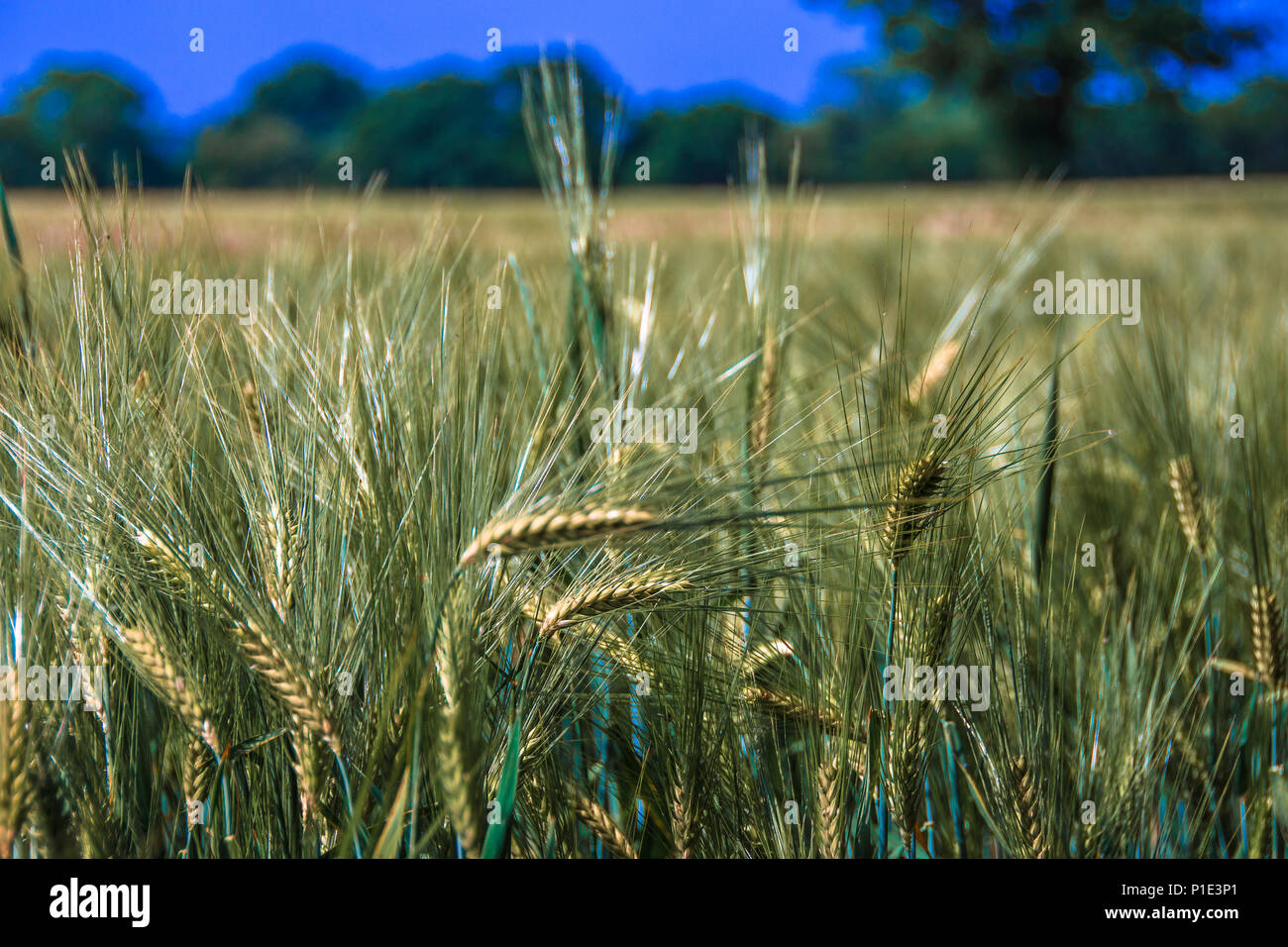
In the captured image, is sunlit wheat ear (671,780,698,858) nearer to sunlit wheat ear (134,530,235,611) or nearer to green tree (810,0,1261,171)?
sunlit wheat ear (134,530,235,611)

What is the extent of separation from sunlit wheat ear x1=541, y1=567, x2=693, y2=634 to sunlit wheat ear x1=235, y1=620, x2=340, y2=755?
16cm

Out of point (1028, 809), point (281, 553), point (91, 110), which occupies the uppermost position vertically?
point (91, 110)

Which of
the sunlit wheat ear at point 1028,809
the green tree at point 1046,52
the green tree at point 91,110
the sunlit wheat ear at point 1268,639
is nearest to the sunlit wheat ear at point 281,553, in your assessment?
the sunlit wheat ear at point 1028,809

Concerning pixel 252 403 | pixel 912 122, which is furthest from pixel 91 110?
pixel 252 403

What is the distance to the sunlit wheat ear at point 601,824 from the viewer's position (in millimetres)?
661

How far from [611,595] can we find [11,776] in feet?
1.21

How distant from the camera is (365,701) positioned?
0.59 m

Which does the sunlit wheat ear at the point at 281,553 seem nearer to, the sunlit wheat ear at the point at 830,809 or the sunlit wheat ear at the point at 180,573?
the sunlit wheat ear at the point at 180,573

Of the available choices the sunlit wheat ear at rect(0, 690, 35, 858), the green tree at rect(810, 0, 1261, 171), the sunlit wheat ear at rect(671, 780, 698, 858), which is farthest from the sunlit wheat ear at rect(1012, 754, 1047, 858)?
the green tree at rect(810, 0, 1261, 171)

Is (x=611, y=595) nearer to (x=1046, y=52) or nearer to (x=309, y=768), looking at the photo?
(x=309, y=768)

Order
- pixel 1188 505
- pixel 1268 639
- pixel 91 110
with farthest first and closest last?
pixel 91 110 < pixel 1188 505 < pixel 1268 639

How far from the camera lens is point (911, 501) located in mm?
622

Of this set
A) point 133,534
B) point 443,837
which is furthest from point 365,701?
point 133,534
